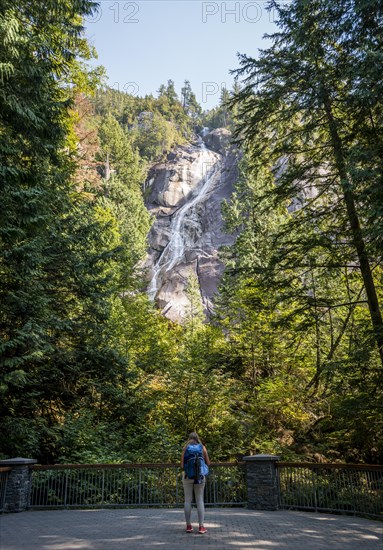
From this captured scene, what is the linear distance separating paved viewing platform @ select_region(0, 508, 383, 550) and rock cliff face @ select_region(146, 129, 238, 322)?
2770cm

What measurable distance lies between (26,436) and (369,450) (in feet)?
35.3

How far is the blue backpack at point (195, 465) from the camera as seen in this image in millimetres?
7176

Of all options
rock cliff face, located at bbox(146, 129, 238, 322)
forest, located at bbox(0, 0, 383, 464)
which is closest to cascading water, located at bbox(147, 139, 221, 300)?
rock cliff face, located at bbox(146, 129, 238, 322)

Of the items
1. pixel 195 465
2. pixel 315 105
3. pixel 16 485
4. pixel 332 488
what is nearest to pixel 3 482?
pixel 16 485

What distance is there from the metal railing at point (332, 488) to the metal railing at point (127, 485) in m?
1.30

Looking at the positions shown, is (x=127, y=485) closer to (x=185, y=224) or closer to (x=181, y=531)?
(x=181, y=531)

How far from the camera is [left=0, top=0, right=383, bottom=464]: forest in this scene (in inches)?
384

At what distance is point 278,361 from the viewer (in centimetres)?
1692

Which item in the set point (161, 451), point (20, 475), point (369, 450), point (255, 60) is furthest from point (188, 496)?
point (255, 60)

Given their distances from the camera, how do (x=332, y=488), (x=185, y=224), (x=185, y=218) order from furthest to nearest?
(x=185, y=218)
(x=185, y=224)
(x=332, y=488)

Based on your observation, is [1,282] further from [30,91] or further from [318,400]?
[318,400]

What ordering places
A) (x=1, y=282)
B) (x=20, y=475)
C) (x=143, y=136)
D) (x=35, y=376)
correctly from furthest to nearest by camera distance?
1. (x=143, y=136)
2. (x=35, y=376)
3. (x=1, y=282)
4. (x=20, y=475)

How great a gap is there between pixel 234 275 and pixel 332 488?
686 cm

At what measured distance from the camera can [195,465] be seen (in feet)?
23.6
